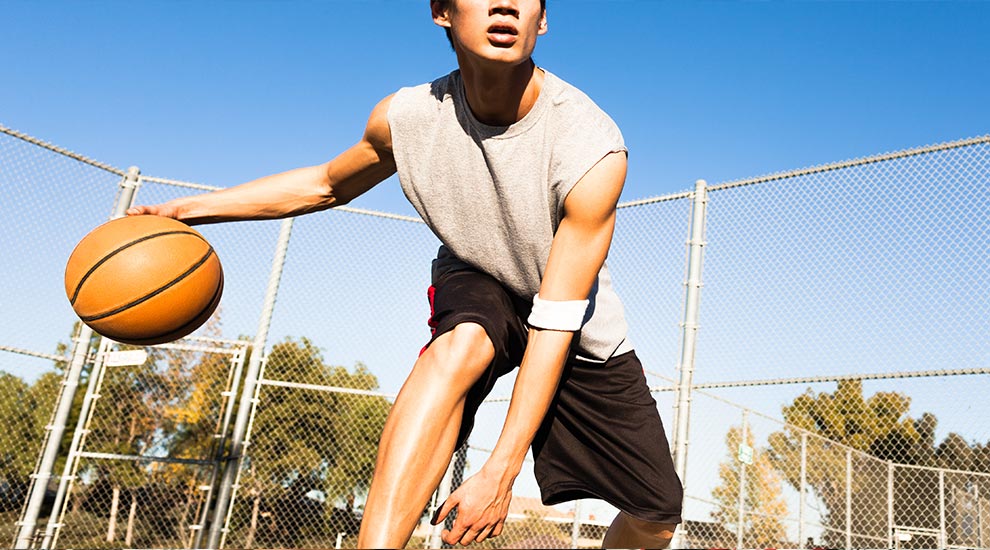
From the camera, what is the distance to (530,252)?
2248 mm

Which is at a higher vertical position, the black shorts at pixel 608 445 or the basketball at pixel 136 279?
the basketball at pixel 136 279

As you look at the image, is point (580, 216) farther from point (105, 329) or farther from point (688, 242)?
point (688, 242)

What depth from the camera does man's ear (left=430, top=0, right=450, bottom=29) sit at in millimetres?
2139

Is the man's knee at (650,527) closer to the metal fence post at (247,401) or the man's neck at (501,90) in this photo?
the man's neck at (501,90)

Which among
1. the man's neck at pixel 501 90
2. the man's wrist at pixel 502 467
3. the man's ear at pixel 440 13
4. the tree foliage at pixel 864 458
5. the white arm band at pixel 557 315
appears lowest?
the man's wrist at pixel 502 467

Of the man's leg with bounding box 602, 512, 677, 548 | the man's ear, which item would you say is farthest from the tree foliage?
the man's ear

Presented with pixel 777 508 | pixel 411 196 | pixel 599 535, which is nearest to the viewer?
pixel 411 196

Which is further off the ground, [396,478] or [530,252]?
[530,252]

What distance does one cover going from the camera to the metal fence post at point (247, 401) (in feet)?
23.4

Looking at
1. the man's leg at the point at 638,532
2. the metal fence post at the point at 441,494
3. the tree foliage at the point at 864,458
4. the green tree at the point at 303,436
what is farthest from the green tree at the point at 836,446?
the man's leg at the point at 638,532

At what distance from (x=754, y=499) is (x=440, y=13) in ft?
28.4

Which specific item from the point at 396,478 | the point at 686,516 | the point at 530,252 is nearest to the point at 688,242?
the point at 686,516

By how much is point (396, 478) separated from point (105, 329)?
1.28 metres

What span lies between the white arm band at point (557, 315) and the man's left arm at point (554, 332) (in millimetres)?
15
